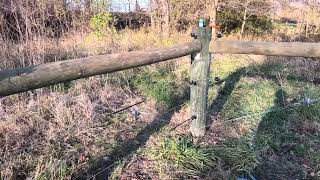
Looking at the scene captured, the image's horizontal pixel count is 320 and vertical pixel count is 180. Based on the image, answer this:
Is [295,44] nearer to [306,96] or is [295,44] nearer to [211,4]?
[306,96]

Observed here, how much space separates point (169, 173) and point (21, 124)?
152cm

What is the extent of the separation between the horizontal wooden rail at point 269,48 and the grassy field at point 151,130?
94 centimetres

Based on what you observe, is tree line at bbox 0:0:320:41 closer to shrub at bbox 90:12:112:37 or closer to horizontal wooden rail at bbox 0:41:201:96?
shrub at bbox 90:12:112:37

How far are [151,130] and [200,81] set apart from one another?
77 centimetres

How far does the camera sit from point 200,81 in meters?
3.61

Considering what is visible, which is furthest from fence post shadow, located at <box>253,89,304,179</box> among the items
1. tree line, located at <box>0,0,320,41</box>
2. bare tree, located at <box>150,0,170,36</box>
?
bare tree, located at <box>150,0,170,36</box>

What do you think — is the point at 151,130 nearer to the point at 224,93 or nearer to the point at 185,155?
the point at 185,155

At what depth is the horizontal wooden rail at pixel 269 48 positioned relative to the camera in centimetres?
351

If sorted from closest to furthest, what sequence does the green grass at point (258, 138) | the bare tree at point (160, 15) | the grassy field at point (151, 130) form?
the grassy field at point (151, 130)
the green grass at point (258, 138)
the bare tree at point (160, 15)

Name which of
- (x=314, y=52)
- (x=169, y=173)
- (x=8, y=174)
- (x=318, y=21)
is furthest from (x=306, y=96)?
(x=318, y=21)

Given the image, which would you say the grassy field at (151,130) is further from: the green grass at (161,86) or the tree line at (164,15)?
the tree line at (164,15)

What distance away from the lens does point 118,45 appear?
6977 millimetres

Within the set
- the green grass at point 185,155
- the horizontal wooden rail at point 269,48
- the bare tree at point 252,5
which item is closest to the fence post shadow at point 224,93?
the green grass at point 185,155

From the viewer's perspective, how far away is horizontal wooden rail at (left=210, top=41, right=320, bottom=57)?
3.51 m
